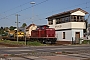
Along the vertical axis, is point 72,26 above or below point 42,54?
above

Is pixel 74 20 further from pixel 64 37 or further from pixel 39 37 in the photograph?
pixel 39 37

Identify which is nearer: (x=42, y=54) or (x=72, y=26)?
(x=42, y=54)

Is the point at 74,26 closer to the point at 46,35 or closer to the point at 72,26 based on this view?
the point at 72,26

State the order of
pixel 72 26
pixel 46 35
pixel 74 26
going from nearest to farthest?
1. pixel 46 35
2. pixel 72 26
3. pixel 74 26

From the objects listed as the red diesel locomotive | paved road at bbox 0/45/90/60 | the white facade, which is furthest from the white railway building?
paved road at bbox 0/45/90/60

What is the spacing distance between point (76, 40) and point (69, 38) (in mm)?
1715

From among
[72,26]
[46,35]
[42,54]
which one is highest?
[72,26]

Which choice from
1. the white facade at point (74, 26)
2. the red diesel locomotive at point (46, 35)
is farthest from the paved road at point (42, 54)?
the white facade at point (74, 26)

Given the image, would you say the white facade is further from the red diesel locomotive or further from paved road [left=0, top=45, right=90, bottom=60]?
paved road [left=0, top=45, right=90, bottom=60]

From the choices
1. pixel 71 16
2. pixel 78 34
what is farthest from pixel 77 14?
pixel 78 34

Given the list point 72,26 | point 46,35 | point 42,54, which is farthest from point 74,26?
point 42,54

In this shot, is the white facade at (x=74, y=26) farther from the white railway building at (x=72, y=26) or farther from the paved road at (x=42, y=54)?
the paved road at (x=42, y=54)

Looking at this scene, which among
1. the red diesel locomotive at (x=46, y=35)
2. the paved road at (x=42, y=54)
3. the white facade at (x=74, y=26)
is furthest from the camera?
the white facade at (x=74, y=26)

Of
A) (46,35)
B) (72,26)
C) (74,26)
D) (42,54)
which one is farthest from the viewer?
(74,26)
